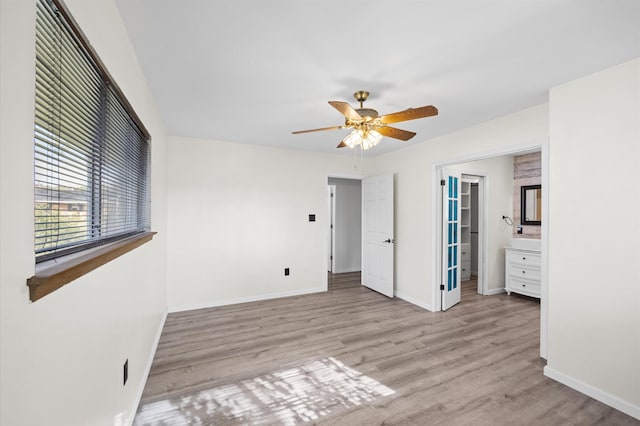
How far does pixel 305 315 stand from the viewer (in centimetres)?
370

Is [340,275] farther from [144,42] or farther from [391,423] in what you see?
[144,42]

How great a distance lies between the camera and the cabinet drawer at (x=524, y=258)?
14.0 feet

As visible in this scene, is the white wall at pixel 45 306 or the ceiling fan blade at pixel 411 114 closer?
the white wall at pixel 45 306

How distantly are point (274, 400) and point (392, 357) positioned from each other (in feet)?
3.82

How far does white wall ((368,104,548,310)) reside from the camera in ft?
9.34

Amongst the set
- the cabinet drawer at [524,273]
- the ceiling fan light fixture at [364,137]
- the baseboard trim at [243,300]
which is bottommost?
the baseboard trim at [243,300]

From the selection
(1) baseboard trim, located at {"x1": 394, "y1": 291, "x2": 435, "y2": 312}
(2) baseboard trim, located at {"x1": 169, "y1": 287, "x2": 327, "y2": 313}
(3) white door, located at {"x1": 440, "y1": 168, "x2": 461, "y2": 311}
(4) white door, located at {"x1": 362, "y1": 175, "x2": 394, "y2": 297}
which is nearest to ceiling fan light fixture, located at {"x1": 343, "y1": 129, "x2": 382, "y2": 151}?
(3) white door, located at {"x1": 440, "y1": 168, "x2": 461, "y2": 311}

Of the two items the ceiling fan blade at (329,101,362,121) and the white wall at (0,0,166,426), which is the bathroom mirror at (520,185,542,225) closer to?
the ceiling fan blade at (329,101,362,121)

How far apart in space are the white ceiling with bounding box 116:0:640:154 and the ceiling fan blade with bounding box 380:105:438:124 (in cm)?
30

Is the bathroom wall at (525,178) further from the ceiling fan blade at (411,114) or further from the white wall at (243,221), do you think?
the ceiling fan blade at (411,114)

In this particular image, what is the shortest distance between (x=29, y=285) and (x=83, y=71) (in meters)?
0.84

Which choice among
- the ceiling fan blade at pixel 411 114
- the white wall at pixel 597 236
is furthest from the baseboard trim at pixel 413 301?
the ceiling fan blade at pixel 411 114

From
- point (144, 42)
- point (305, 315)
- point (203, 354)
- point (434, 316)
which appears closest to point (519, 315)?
point (434, 316)

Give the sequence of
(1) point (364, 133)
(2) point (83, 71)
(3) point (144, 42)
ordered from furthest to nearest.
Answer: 1. (1) point (364, 133)
2. (3) point (144, 42)
3. (2) point (83, 71)
